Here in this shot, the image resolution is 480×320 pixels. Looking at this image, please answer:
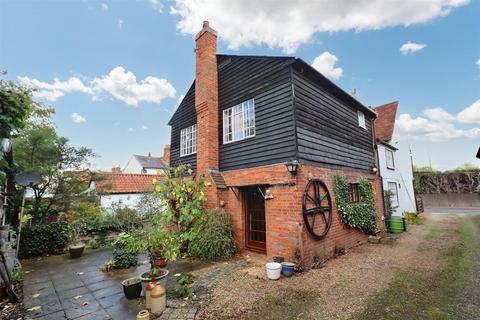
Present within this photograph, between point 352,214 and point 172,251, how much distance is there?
6375mm

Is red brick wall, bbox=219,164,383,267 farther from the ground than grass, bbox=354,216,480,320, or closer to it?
farther from the ground

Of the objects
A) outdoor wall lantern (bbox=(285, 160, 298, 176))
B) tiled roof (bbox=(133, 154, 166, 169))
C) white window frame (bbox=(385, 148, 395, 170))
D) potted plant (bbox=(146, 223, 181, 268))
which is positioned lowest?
potted plant (bbox=(146, 223, 181, 268))

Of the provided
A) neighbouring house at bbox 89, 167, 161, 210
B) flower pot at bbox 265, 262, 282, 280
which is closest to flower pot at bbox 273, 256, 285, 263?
flower pot at bbox 265, 262, 282, 280

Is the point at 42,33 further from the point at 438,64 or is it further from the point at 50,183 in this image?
the point at 438,64

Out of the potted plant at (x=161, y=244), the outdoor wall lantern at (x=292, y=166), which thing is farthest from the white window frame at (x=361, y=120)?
the potted plant at (x=161, y=244)

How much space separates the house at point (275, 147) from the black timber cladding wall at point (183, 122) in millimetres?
95

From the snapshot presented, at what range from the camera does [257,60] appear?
293 inches

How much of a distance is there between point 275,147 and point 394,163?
12853 millimetres

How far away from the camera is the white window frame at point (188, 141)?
9.70 meters

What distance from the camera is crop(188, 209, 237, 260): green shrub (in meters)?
6.63

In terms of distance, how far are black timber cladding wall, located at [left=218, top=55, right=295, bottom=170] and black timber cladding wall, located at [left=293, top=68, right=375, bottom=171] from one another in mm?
325

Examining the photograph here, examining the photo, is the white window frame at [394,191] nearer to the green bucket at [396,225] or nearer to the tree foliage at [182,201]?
the green bucket at [396,225]

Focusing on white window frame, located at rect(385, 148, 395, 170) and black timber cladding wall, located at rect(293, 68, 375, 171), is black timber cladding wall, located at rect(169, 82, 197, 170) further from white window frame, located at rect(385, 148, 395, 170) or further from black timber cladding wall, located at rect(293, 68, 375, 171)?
white window frame, located at rect(385, 148, 395, 170)

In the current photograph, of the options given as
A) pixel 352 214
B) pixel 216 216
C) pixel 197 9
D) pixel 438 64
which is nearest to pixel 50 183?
pixel 216 216
